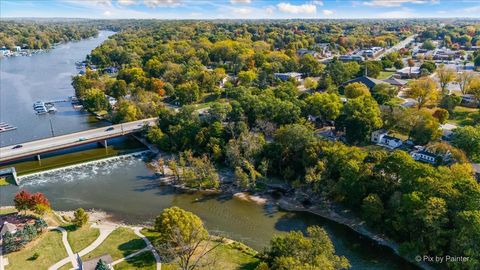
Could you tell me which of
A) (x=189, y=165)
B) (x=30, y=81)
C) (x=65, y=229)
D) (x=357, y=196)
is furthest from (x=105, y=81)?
(x=357, y=196)

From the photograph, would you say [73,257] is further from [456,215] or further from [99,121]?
[99,121]

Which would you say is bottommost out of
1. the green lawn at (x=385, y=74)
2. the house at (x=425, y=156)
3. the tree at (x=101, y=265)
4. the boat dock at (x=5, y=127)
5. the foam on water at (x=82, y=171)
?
the foam on water at (x=82, y=171)

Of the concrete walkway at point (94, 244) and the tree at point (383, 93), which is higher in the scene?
the tree at point (383, 93)

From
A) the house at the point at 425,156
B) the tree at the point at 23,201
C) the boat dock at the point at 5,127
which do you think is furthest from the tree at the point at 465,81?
the boat dock at the point at 5,127


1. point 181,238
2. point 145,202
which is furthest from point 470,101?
point 181,238

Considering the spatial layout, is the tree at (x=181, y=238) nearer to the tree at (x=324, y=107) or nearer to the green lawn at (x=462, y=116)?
the tree at (x=324, y=107)

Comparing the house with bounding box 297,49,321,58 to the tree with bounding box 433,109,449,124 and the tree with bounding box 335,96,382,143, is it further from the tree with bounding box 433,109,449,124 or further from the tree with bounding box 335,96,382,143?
the tree with bounding box 335,96,382,143

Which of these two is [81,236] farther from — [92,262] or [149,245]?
[92,262]

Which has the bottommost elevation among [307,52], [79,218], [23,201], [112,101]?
[79,218]
